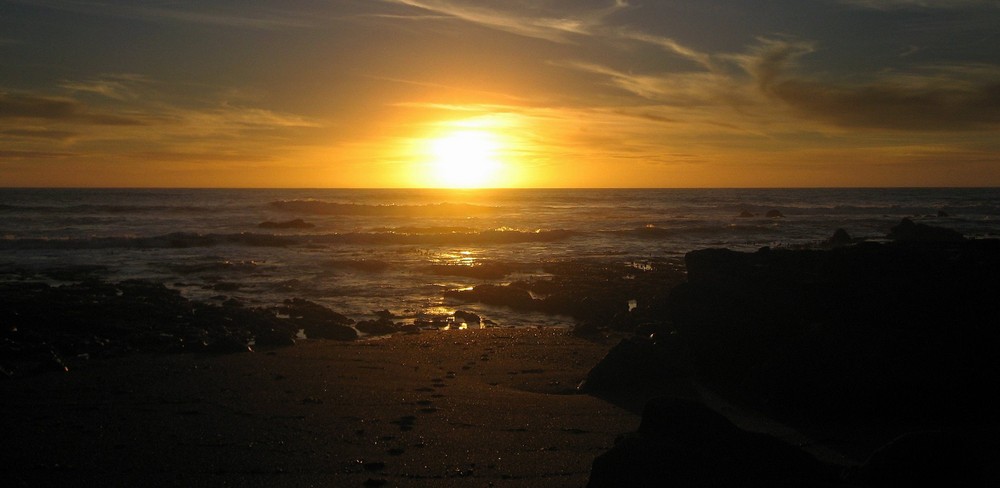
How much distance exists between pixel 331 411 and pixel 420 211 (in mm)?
57775

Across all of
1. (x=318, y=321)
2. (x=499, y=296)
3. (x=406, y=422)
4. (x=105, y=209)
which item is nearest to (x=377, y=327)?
(x=318, y=321)

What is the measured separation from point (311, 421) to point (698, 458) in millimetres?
4156

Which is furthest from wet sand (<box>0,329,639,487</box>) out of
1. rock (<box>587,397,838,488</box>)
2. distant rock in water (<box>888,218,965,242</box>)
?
distant rock in water (<box>888,218,965,242</box>)

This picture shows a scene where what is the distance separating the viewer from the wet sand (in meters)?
Result: 5.70

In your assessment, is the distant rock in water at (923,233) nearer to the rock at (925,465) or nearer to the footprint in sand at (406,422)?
the rock at (925,465)

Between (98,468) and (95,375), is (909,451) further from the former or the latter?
(95,375)

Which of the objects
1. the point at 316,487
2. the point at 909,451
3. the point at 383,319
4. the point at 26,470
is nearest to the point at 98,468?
the point at 26,470

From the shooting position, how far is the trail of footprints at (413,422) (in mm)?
5699

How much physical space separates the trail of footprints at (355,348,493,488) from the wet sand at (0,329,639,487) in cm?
2

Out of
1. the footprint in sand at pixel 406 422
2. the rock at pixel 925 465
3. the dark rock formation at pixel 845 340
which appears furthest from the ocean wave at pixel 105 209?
the rock at pixel 925 465

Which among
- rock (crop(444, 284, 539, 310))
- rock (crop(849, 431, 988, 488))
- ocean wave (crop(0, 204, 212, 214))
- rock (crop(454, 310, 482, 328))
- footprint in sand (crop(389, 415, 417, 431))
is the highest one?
ocean wave (crop(0, 204, 212, 214))

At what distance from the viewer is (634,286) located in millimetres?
17656

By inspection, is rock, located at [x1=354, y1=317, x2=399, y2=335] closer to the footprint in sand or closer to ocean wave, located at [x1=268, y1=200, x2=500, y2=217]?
the footprint in sand

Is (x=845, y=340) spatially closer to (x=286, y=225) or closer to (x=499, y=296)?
(x=499, y=296)
